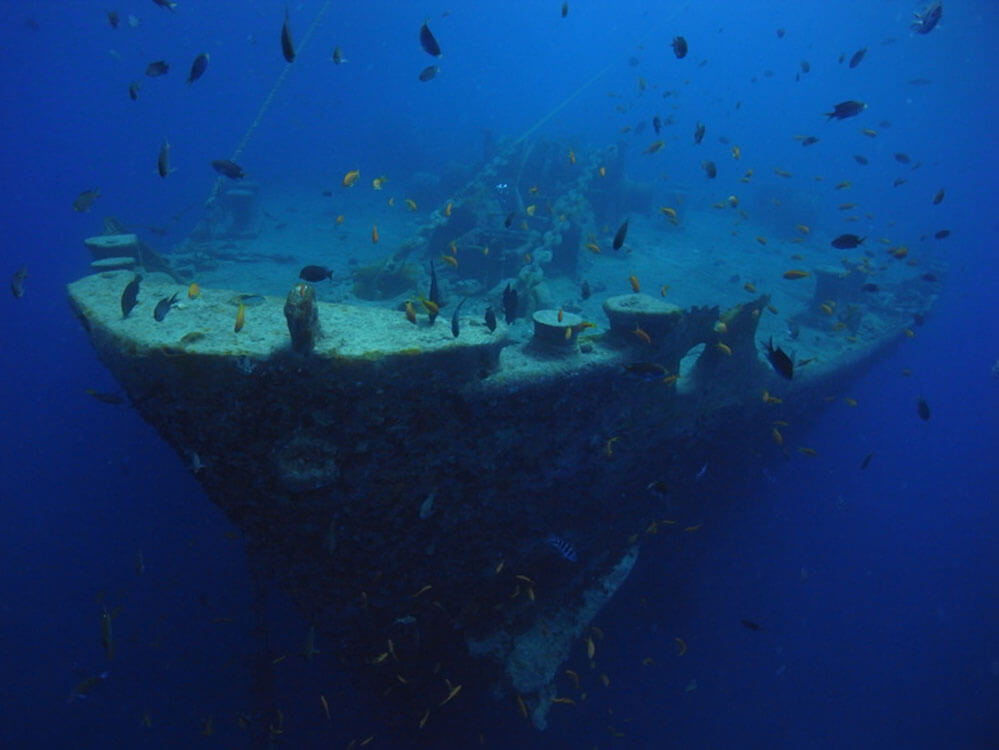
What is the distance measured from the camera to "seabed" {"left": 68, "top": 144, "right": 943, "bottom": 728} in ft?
11.5

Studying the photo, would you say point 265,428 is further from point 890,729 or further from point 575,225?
point 890,729

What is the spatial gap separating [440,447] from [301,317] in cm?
164

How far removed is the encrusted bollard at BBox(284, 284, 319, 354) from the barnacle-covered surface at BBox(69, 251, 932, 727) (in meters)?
0.10

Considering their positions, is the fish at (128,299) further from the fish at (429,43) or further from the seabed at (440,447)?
the fish at (429,43)

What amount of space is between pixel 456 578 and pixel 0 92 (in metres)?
141

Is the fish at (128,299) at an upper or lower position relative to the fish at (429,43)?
lower

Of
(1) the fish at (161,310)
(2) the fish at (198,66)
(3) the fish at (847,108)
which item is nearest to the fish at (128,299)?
(1) the fish at (161,310)

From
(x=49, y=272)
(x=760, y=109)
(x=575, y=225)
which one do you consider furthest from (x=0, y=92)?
(x=760, y=109)

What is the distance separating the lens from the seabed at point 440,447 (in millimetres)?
3496

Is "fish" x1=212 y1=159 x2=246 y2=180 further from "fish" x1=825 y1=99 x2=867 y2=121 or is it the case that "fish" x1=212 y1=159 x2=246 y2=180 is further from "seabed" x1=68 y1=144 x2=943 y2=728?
"fish" x1=825 y1=99 x2=867 y2=121

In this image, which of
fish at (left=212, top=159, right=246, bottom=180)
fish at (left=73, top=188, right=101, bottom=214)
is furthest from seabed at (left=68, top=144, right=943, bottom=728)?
fish at (left=212, top=159, right=246, bottom=180)

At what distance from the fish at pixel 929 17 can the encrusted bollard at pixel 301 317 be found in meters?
8.23

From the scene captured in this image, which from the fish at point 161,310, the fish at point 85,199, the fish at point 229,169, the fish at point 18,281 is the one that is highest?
the fish at point 229,169

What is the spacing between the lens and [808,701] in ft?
31.5
